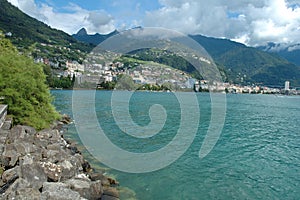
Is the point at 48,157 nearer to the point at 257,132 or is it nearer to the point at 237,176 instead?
the point at 237,176

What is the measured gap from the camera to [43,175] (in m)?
9.70

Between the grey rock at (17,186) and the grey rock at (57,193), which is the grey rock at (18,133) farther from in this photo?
the grey rock at (57,193)

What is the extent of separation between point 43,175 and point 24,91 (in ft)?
32.3

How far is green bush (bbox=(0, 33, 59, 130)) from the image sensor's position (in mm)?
17000

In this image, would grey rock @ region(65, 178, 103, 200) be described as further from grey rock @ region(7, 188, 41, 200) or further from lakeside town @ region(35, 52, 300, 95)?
lakeside town @ region(35, 52, 300, 95)

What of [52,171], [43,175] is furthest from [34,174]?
[52,171]

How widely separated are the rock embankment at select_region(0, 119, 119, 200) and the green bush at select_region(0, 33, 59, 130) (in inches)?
108

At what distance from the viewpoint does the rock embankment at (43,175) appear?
8.05 meters

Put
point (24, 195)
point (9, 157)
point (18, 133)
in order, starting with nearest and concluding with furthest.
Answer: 1. point (24, 195)
2. point (9, 157)
3. point (18, 133)

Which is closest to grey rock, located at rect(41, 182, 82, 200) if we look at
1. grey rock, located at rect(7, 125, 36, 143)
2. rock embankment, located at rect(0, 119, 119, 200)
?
rock embankment, located at rect(0, 119, 119, 200)

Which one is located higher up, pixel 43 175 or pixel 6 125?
pixel 6 125

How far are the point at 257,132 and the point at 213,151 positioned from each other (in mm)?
12380

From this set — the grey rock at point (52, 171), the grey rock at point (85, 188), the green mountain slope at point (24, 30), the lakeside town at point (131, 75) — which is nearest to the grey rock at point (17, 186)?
the grey rock at point (85, 188)

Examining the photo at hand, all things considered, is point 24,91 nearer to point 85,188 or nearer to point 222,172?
point 85,188
